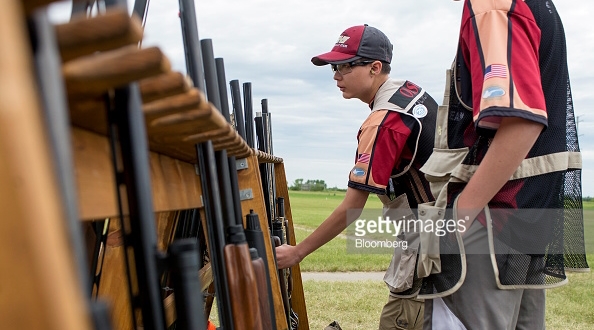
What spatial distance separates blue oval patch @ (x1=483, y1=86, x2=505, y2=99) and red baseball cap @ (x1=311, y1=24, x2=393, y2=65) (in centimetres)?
127

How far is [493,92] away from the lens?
5.43 ft

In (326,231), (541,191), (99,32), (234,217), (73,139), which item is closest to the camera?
(99,32)

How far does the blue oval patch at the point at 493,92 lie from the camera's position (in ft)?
5.41

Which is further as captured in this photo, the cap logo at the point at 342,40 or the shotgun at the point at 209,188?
the cap logo at the point at 342,40

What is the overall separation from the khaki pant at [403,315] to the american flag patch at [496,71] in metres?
1.79

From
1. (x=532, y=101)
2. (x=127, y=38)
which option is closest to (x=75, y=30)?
(x=127, y=38)

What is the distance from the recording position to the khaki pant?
3.20 meters

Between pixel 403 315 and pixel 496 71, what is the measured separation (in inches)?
76.5

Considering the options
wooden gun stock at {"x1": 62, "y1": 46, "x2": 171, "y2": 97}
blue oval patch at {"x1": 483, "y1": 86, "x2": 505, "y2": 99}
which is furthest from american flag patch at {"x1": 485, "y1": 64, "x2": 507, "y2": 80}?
wooden gun stock at {"x1": 62, "y1": 46, "x2": 171, "y2": 97}

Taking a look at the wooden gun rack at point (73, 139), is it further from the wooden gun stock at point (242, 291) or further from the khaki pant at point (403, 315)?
the khaki pant at point (403, 315)

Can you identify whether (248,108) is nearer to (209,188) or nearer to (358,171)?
(358,171)

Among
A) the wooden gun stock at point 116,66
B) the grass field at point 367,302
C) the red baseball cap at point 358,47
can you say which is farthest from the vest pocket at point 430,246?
the grass field at point 367,302

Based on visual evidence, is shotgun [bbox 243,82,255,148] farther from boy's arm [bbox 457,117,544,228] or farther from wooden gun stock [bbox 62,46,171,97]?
wooden gun stock [bbox 62,46,171,97]

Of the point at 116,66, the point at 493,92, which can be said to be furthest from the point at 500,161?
the point at 116,66
